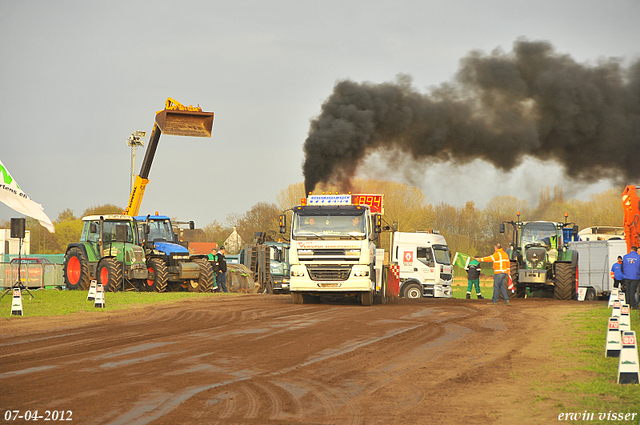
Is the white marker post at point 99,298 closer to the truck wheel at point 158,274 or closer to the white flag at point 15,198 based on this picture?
the white flag at point 15,198

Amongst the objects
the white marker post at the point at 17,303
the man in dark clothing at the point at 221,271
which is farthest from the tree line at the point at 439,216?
the white marker post at the point at 17,303

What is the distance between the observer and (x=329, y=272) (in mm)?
18844

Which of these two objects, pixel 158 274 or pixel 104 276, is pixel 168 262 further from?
pixel 104 276

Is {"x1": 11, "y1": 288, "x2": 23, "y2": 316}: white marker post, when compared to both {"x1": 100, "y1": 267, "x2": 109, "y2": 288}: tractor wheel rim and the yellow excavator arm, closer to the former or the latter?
{"x1": 100, "y1": 267, "x2": 109, "y2": 288}: tractor wheel rim

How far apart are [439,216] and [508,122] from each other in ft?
127

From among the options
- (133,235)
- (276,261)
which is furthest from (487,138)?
(133,235)

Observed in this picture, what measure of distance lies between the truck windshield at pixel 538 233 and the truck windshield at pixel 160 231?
1478 centimetres

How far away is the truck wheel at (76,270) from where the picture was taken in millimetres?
24469

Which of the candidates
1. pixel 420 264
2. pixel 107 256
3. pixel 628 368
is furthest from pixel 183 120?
pixel 628 368

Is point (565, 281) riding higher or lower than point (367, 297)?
higher

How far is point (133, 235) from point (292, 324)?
1236 centimetres

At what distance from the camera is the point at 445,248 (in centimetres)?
2706

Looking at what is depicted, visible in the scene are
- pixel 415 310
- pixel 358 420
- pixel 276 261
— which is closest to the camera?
pixel 358 420

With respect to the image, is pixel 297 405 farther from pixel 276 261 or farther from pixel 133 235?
pixel 276 261
